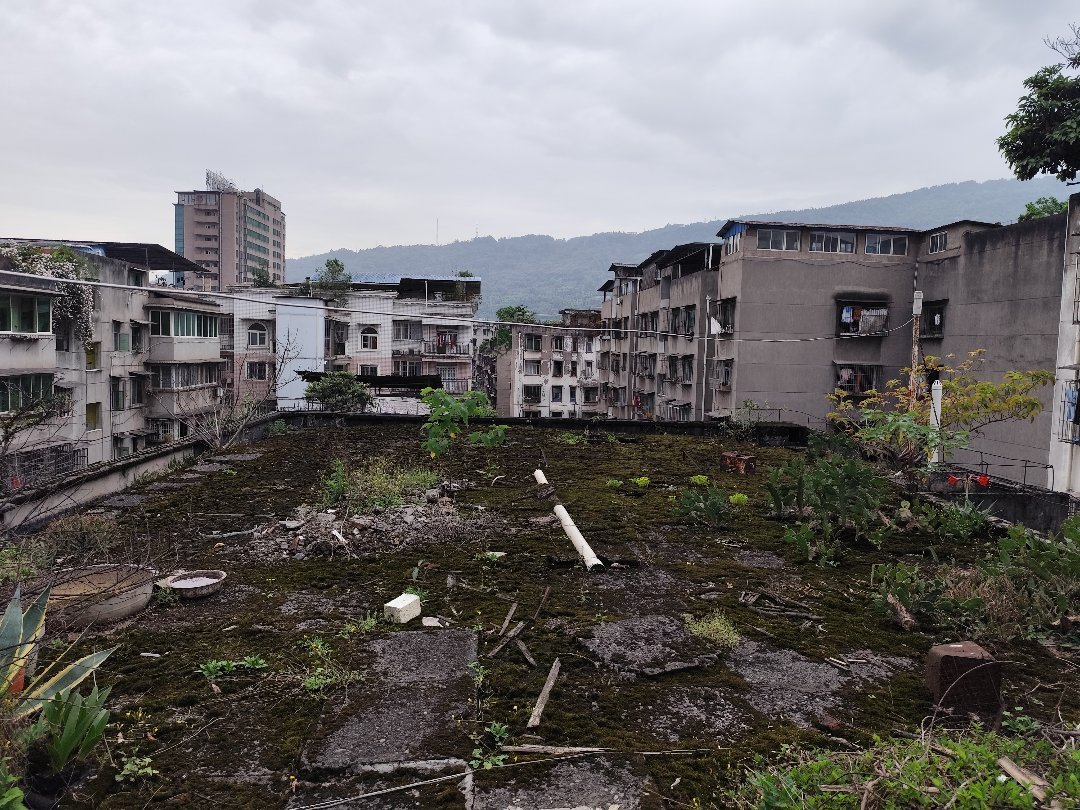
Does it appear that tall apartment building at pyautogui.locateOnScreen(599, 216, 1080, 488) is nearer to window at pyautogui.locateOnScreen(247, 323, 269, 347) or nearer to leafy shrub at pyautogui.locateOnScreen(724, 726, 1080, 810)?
leafy shrub at pyautogui.locateOnScreen(724, 726, 1080, 810)

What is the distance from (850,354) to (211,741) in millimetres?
34358

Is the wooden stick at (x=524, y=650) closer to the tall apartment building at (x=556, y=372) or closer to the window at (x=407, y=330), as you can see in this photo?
the window at (x=407, y=330)

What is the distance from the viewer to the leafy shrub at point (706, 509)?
9.80 m

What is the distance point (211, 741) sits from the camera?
4.34m

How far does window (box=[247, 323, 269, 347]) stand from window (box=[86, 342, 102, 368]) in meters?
13.8

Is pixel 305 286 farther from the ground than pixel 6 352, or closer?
farther from the ground

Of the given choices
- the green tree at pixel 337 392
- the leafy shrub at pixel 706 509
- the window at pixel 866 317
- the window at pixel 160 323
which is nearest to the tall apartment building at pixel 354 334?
the window at pixel 160 323

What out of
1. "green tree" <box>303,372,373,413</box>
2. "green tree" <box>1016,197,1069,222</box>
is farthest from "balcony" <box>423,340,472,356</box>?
"green tree" <box>1016,197,1069,222</box>

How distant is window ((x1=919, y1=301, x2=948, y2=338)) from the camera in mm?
31663

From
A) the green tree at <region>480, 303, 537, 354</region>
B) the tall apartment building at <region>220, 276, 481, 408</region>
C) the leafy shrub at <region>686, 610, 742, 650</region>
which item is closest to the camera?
the leafy shrub at <region>686, 610, 742, 650</region>

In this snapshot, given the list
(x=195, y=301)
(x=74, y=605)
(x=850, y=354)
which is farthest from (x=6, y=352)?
(x=850, y=354)

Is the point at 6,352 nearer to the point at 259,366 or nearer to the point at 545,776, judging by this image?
the point at 259,366

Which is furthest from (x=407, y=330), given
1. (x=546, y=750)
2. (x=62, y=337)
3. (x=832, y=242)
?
(x=546, y=750)

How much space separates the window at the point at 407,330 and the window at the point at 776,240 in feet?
82.0
